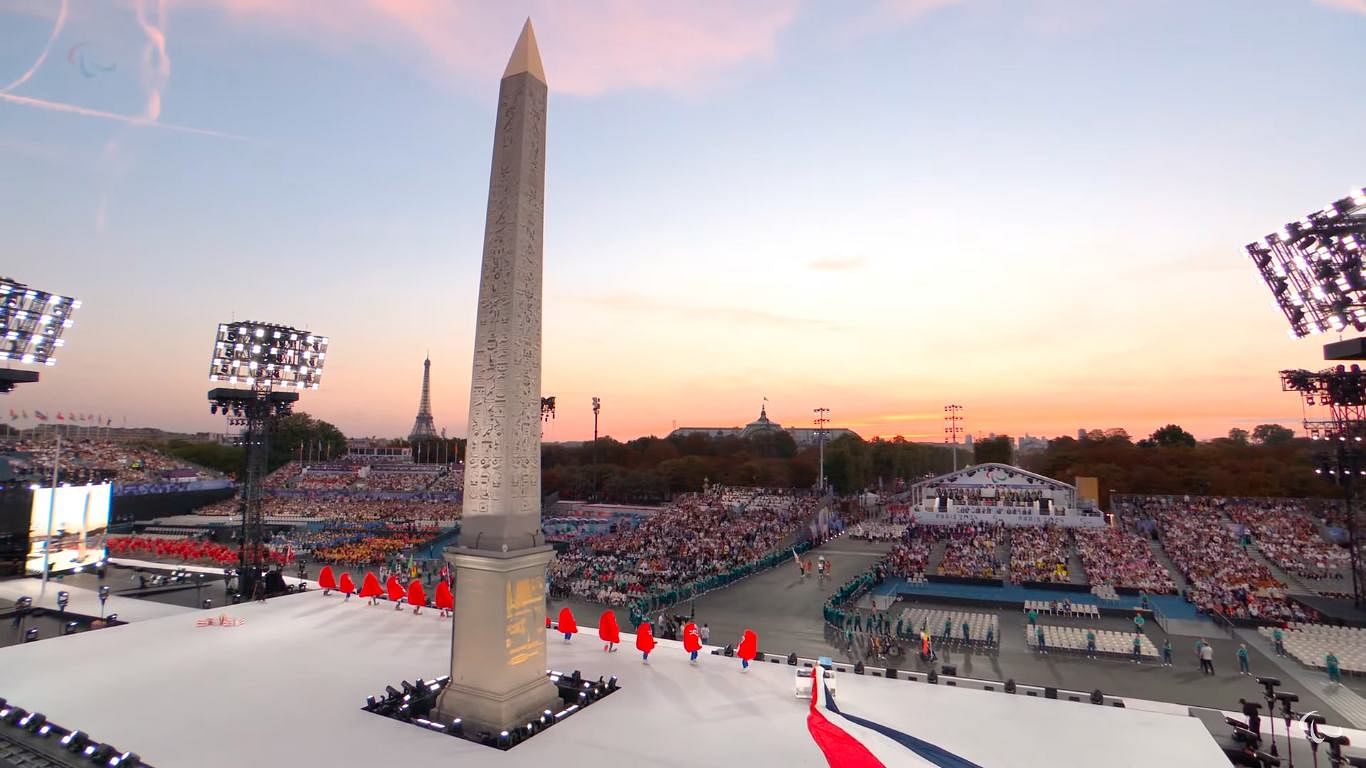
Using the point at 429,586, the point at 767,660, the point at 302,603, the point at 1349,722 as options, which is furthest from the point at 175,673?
the point at 1349,722

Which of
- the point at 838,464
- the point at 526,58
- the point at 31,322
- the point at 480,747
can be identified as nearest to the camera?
the point at 480,747

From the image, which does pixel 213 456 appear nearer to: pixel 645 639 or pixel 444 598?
pixel 444 598

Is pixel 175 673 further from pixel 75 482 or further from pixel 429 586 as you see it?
pixel 75 482

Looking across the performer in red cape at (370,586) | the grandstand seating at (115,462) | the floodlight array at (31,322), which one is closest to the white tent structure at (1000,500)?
the performer in red cape at (370,586)

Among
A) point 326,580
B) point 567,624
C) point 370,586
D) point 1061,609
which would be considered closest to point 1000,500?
point 1061,609

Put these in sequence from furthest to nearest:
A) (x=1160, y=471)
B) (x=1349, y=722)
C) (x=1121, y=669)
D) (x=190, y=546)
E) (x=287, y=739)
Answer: (x=1160, y=471) < (x=190, y=546) < (x=1121, y=669) < (x=1349, y=722) < (x=287, y=739)

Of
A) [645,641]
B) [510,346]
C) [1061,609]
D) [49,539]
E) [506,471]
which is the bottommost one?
[1061,609]

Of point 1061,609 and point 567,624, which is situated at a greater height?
point 567,624
